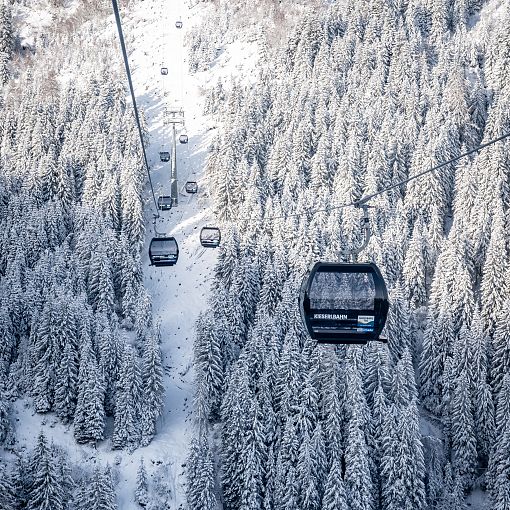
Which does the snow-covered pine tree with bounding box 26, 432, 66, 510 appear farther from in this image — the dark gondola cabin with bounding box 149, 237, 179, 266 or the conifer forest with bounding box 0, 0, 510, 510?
the dark gondola cabin with bounding box 149, 237, 179, 266

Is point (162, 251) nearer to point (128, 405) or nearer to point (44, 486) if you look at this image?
point (128, 405)

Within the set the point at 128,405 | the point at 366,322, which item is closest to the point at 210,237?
the point at 128,405

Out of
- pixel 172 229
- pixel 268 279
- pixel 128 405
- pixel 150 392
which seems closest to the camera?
pixel 128 405

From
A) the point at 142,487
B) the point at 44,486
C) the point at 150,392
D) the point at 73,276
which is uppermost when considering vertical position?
the point at 73,276

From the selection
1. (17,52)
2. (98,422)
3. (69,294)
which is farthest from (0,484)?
(17,52)

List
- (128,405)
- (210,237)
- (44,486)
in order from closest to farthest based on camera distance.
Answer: (44,486) → (210,237) → (128,405)
